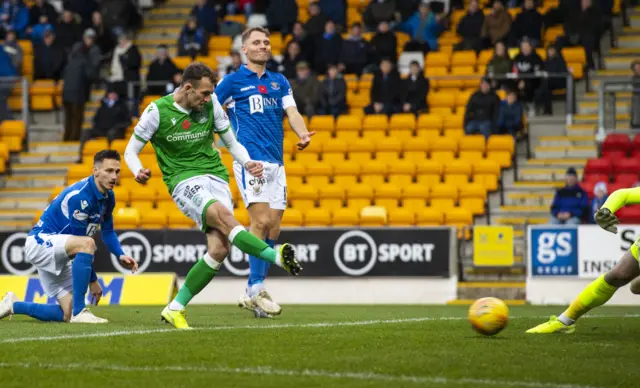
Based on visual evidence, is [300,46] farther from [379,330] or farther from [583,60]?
[379,330]

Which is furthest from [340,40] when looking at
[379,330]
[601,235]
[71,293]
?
[379,330]

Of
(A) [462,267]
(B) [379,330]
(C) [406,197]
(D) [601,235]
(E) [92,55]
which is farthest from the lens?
(E) [92,55]

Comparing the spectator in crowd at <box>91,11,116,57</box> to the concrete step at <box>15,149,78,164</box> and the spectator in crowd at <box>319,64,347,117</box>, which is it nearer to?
the concrete step at <box>15,149,78,164</box>

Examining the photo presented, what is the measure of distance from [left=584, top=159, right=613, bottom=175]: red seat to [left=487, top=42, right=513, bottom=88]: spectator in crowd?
108 inches

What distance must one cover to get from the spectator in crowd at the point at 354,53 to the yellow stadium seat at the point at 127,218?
5.40 metres

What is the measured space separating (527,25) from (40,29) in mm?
10878

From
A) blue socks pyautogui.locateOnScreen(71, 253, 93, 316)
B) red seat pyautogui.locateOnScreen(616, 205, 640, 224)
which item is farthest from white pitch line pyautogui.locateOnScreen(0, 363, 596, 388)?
red seat pyautogui.locateOnScreen(616, 205, 640, 224)

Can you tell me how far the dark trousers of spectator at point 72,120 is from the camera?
24.0 metres

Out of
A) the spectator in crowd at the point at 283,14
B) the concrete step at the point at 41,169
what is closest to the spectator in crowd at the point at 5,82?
the concrete step at the point at 41,169

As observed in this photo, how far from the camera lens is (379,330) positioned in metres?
9.34

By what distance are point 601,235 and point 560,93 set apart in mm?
5665

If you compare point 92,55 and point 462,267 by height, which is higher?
point 92,55

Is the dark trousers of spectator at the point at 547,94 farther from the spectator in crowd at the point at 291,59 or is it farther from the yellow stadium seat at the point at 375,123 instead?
the spectator in crowd at the point at 291,59

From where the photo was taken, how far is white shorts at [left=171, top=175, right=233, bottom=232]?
9.56 metres
